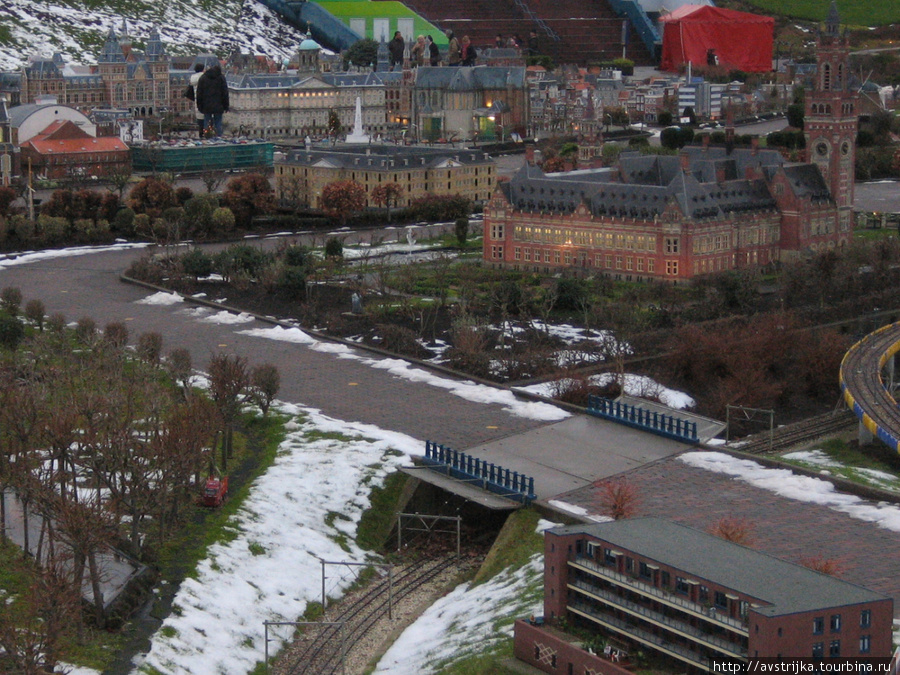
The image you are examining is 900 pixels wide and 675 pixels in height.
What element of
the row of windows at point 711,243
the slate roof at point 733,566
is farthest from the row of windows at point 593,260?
the slate roof at point 733,566

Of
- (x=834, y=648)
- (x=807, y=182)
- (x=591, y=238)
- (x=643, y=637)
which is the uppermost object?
(x=807, y=182)

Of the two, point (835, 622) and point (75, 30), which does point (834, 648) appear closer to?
point (835, 622)

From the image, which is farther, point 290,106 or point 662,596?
point 290,106

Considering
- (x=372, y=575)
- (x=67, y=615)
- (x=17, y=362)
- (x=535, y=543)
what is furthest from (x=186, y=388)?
(x=67, y=615)

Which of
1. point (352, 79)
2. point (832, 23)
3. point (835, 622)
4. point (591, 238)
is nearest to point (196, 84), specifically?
point (352, 79)

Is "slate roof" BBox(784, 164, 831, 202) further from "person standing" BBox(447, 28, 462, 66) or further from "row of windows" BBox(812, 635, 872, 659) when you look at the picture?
"person standing" BBox(447, 28, 462, 66)

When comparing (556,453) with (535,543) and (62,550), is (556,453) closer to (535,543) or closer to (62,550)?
(535,543)

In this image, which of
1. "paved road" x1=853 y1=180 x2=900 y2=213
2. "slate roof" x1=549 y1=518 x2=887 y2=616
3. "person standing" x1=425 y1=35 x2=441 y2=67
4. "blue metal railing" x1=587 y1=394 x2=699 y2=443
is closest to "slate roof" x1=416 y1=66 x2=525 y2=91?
"person standing" x1=425 y1=35 x2=441 y2=67
